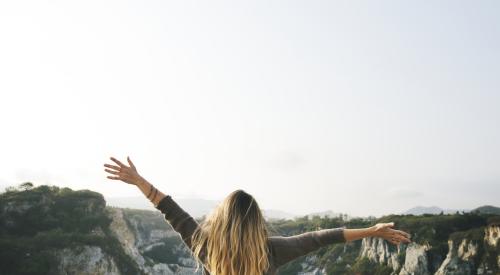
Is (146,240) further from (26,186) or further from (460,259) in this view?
(460,259)

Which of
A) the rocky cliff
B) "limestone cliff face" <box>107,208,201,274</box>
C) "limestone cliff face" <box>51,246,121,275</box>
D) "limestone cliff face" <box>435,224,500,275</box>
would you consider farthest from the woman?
"limestone cliff face" <box>435,224,500,275</box>

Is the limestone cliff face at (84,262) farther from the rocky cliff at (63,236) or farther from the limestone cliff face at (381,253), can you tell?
the limestone cliff face at (381,253)

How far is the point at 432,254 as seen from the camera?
252 ft

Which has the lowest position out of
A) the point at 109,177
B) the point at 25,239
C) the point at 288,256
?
the point at 25,239

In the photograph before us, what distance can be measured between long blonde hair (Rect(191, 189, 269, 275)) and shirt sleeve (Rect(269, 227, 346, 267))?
149 millimetres

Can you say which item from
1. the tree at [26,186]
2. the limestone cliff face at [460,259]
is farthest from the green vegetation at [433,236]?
the tree at [26,186]

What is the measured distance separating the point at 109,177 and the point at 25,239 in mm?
69746

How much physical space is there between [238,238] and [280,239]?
0.39m

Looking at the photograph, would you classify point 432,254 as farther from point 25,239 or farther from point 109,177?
point 109,177

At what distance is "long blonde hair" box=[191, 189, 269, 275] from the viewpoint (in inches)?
132

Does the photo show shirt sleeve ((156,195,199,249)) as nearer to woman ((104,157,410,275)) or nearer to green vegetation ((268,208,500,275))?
woman ((104,157,410,275))

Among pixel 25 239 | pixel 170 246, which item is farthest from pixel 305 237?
pixel 170 246

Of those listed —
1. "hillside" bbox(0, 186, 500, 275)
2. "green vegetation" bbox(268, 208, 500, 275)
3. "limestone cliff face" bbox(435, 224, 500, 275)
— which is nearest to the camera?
"hillside" bbox(0, 186, 500, 275)

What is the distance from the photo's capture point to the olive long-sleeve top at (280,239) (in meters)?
3.57
